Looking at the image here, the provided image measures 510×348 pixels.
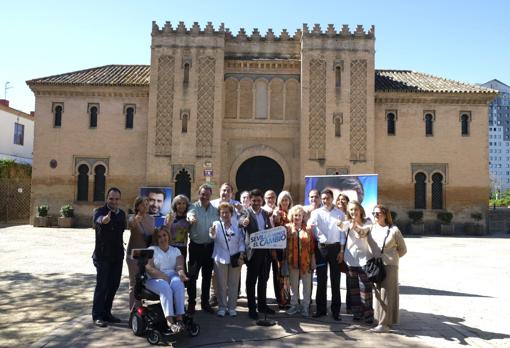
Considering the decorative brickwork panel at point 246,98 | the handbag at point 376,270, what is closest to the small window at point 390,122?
the decorative brickwork panel at point 246,98

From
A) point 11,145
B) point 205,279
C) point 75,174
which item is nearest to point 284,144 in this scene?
point 75,174

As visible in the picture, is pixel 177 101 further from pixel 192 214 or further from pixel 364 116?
pixel 192 214

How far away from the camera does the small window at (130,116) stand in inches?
957

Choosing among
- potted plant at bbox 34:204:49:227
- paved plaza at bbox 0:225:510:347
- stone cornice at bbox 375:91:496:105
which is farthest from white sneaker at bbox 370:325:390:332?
potted plant at bbox 34:204:49:227

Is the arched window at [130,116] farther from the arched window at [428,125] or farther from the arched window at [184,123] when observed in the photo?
the arched window at [428,125]

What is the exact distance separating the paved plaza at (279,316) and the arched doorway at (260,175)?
1087cm

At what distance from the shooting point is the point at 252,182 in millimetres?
23328

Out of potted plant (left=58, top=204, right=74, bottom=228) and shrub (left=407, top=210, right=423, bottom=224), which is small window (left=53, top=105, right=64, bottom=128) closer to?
potted plant (left=58, top=204, right=74, bottom=228)

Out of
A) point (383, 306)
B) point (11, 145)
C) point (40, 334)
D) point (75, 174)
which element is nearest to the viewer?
point (40, 334)

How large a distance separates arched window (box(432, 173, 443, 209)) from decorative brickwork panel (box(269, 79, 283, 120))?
30.4 ft

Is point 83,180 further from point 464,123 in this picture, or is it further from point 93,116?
point 464,123

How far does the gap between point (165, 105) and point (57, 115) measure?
654 centimetres

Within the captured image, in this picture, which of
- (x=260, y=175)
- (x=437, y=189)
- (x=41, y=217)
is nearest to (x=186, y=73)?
(x=260, y=175)

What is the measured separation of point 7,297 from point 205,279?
3991mm
